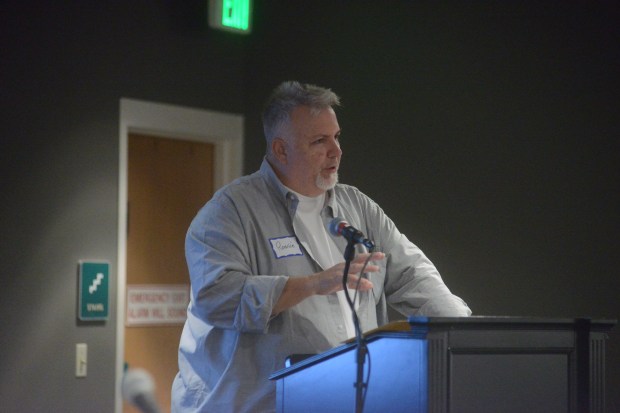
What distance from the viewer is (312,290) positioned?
196 cm

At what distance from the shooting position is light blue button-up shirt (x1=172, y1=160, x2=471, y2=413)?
2062 millimetres

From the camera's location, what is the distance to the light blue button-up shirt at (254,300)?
2.06 meters

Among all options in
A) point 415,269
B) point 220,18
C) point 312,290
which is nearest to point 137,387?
point 312,290

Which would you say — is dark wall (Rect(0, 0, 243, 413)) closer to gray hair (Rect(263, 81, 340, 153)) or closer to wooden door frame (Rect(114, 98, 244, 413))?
wooden door frame (Rect(114, 98, 244, 413))

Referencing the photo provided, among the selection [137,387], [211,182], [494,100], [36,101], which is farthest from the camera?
[211,182]

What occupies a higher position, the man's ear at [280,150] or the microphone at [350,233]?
the man's ear at [280,150]

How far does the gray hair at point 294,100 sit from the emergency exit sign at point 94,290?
1897mm

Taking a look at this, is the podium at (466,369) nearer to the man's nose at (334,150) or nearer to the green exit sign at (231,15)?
the man's nose at (334,150)

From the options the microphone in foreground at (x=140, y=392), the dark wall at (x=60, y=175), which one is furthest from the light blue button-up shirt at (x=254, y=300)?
the dark wall at (x=60, y=175)

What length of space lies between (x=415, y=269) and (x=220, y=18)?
2.47m

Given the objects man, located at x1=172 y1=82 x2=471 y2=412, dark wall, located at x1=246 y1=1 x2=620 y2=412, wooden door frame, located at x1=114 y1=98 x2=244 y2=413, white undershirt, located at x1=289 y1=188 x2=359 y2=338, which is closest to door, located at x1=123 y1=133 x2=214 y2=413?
wooden door frame, located at x1=114 y1=98 x2=244 y2=413

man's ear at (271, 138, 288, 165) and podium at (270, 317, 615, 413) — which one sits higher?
man's ear at (271, 138, 288, 165)

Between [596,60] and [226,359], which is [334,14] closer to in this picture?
[596,60]

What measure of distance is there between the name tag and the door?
237 cm
